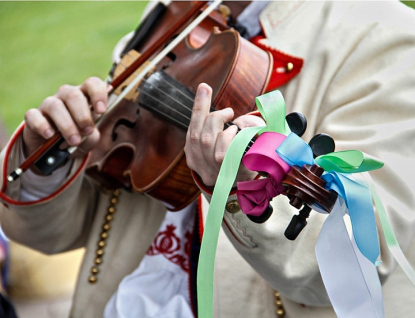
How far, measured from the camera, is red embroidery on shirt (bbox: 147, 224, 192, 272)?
129cm

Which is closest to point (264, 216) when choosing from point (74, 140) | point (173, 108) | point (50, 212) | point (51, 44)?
point (173, 108)

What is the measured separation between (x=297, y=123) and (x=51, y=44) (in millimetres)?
3428

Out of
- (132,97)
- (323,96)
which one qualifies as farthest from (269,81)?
(132,97)

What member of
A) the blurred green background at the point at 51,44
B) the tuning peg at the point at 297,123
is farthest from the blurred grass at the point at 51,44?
the tuning peg at the point at 297,123

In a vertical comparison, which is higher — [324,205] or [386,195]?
[324,205]

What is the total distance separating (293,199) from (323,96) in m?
0.46

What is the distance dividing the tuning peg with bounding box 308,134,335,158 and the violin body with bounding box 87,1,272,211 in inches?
12.5

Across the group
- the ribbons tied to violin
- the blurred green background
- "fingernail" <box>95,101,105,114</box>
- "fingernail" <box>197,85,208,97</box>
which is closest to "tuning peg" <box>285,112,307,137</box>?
the ribbons tied to violin

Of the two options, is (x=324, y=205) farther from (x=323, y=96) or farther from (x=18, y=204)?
(x=18, y=204)

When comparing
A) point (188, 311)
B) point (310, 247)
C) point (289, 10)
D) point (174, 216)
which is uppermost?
point (289, 10)

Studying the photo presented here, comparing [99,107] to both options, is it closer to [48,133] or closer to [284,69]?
[48,133]

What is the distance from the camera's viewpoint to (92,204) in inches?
55.8

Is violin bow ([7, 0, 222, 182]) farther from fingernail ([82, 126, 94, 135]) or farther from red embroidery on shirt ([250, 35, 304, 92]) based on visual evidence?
red embroidery on shirt ([250, 35, 304, 92])

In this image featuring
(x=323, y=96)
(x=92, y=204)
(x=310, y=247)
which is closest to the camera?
(x=310, y=247)
